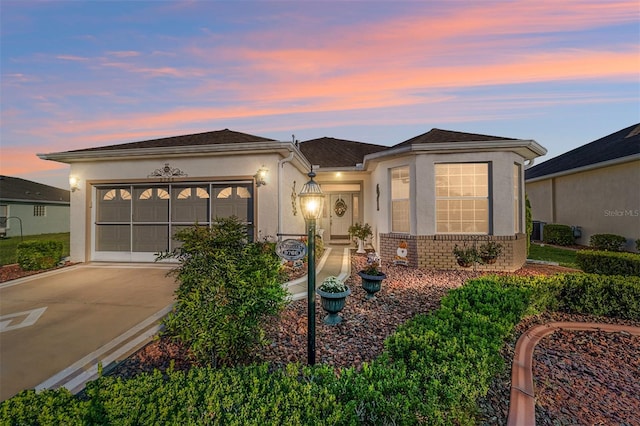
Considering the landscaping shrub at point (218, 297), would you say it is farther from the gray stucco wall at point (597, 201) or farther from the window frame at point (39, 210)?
the window frame at point (39, 210)

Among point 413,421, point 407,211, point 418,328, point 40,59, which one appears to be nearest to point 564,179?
point 407,211

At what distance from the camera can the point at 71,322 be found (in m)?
4.12

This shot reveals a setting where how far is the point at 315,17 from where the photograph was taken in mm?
6535

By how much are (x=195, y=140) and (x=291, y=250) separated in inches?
215

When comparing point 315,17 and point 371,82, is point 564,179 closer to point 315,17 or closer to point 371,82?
point 371,82

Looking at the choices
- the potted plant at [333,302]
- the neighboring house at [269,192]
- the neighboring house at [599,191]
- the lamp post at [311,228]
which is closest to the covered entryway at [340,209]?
the neighboring house at [269,192]

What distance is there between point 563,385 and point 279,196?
6616 millimetres

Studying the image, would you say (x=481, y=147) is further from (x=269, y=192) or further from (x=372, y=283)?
(x=269, y=192)

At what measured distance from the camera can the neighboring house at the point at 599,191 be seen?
10633 millimetres

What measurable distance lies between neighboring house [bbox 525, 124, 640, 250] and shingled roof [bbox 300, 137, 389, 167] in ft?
31.7

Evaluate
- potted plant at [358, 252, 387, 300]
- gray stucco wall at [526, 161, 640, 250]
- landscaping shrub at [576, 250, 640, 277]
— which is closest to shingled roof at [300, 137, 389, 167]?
potted plant at [358, 252, 387, 300]

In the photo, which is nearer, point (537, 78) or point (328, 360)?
point (328, 360)

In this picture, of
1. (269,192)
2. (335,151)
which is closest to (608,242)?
(335,151)

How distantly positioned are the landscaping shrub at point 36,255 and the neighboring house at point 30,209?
14823 millimetres
